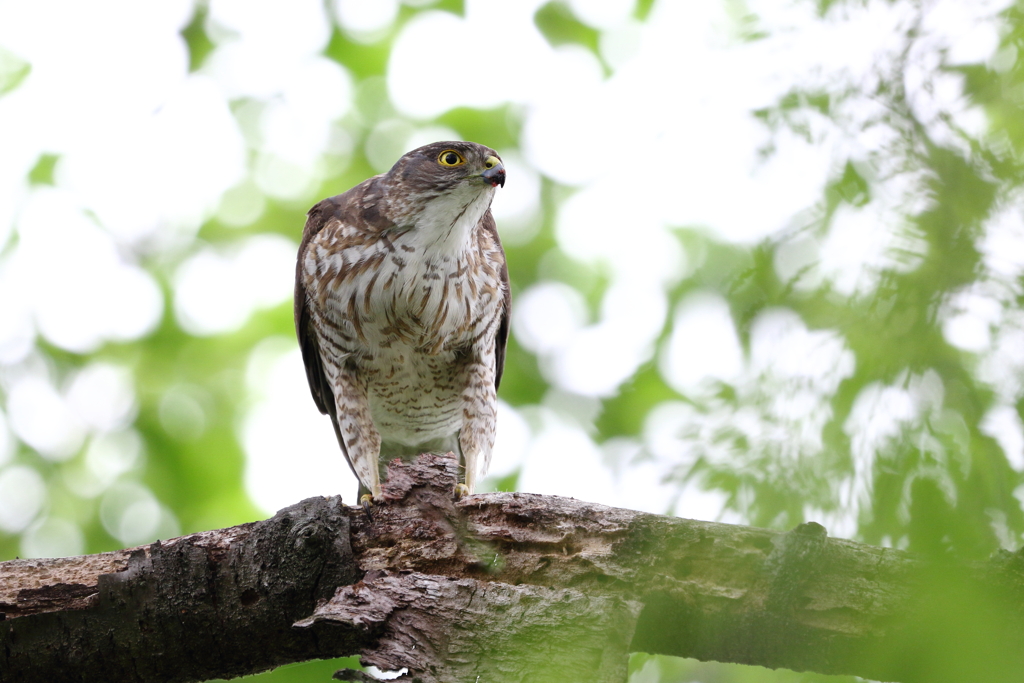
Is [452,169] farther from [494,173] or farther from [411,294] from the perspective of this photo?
[411,294]

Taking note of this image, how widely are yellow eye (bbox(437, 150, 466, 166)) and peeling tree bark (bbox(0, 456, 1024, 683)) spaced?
2.21 meters

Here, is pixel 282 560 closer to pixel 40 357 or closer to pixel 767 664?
pixel 767 664

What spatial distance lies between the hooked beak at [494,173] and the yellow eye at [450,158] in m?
0.20

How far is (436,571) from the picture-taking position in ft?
10.2

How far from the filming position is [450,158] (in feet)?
16.3

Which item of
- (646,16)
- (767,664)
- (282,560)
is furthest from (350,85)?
(767,664)

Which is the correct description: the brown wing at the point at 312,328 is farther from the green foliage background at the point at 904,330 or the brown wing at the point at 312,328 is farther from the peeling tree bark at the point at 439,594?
the green foliage background at the point at 904,330

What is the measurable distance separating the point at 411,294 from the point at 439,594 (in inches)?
85.8

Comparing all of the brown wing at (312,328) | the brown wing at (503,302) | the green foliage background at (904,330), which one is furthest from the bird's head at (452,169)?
the green foliage background at (904,330)

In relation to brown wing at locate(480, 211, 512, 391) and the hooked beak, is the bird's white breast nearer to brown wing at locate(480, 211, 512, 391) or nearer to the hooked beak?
the hooked beak

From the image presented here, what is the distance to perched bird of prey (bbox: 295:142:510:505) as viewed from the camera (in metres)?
4.76

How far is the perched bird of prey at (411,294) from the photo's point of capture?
4762 millimetres

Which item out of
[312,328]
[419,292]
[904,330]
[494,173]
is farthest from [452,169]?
[904,330]

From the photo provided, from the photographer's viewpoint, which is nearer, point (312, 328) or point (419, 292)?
point (419, 292)
